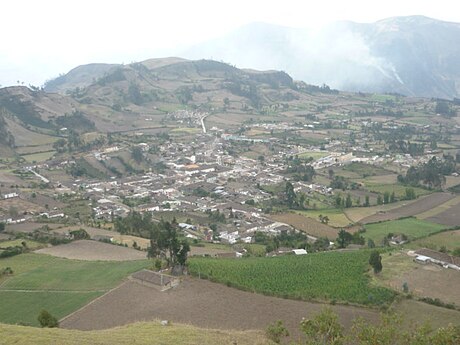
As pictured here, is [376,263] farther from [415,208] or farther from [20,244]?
[20,244]

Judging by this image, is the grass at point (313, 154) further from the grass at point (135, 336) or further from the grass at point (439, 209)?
the grass at point (135, 336)

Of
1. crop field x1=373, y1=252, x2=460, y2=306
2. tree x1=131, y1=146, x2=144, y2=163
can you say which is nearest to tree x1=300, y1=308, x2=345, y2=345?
crop field x1=373, y1=252, x2=460, y2=306

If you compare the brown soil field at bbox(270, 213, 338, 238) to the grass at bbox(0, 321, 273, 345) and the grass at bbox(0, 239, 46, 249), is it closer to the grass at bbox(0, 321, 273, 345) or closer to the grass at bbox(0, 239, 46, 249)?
the grass at bbox(0, 239, 46, 249)

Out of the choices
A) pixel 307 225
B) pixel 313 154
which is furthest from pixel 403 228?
pixel 313 154

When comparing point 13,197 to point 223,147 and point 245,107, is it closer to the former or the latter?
point 223,147

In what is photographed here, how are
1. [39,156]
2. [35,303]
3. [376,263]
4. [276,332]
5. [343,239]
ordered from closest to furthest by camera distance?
[276,332] < [35,303] < [376,263] < [343,239] < [39,156]

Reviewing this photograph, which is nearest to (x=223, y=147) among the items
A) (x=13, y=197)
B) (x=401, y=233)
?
(x=13, y=197)

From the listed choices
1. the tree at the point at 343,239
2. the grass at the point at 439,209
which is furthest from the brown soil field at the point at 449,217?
the tree at the point at 343,239
